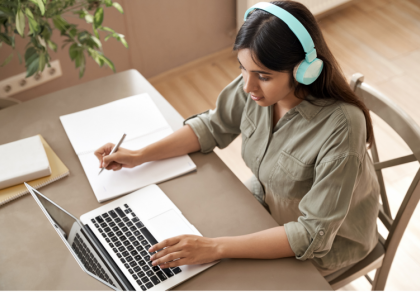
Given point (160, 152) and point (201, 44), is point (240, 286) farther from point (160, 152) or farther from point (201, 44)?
point (201, 44)

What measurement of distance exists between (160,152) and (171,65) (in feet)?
5.04

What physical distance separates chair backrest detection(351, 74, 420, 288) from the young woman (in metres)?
0.07

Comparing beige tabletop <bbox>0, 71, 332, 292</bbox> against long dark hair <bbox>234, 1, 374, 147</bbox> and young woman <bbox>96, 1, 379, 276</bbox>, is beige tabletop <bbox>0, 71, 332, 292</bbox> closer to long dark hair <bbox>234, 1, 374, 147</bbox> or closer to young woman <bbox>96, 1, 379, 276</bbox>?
young woman <bbox>96, 1, 379, 276</bbox>

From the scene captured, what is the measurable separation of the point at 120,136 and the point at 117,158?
130 mm

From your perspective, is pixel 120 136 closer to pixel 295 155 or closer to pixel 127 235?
pixel 127 235

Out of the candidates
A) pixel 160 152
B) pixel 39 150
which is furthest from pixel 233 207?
pixel 39 150

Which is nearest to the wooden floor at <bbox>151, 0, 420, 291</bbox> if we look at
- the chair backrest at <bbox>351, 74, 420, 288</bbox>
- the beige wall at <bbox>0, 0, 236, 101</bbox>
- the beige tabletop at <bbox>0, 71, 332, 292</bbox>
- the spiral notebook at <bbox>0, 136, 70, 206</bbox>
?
the beige wall at <bbox>0, 0, 236, 101</bbox>

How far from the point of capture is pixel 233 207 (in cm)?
111

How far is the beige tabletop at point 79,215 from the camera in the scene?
37.8 inches

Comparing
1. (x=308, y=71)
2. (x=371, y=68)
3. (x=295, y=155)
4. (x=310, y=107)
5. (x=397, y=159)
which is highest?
(x=308, y=71)

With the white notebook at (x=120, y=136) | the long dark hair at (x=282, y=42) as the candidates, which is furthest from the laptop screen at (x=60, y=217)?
the long dark hair at (x=282, y=42)

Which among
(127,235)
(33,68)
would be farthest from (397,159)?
(33,68)

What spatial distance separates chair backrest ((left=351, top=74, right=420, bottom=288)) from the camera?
3.73 feet

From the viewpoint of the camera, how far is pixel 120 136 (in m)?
1.30
